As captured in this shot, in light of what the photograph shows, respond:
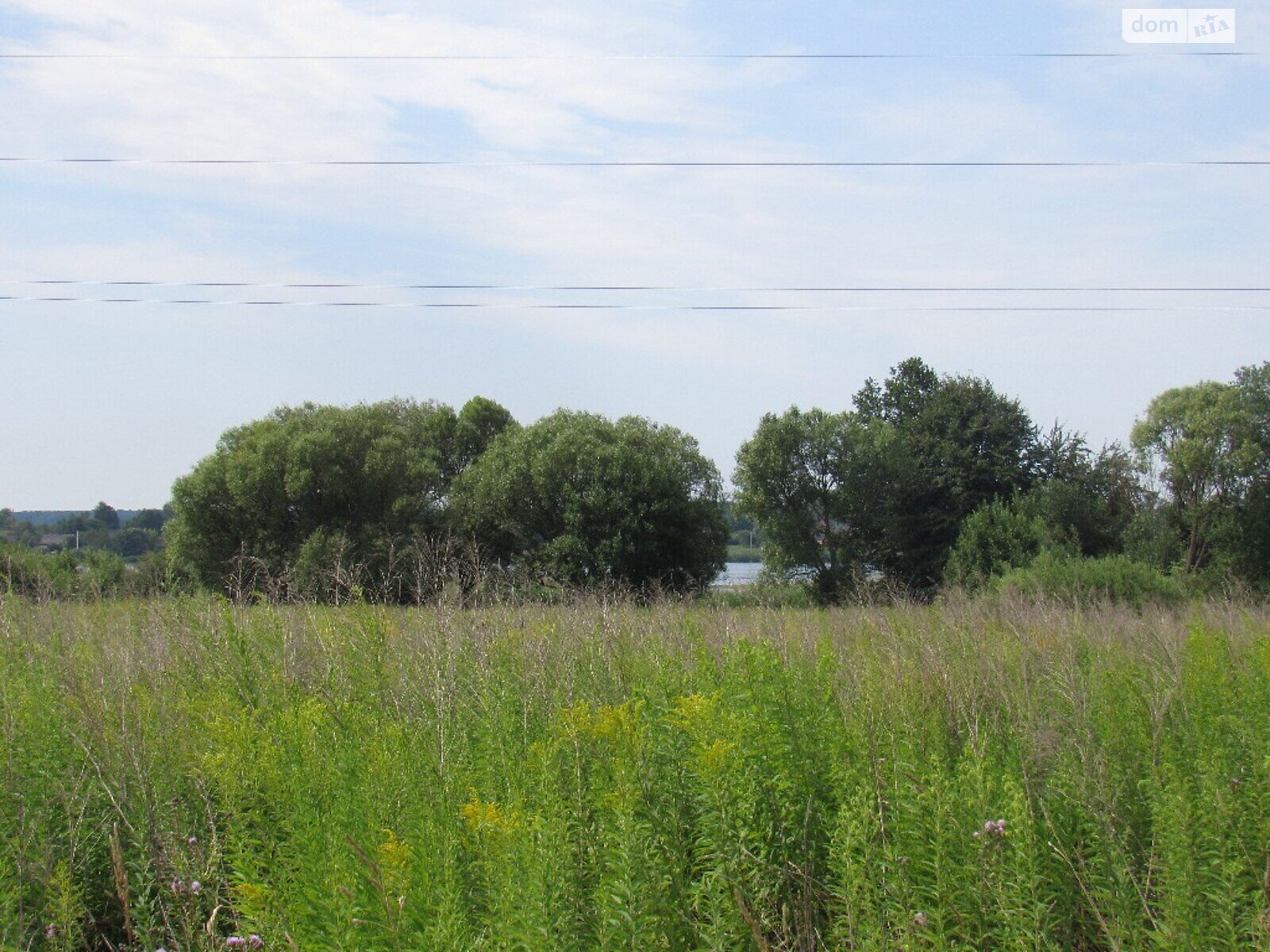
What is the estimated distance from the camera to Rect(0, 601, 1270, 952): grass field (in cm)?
303

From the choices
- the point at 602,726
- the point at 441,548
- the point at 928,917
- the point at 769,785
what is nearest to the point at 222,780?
the point at 602,726

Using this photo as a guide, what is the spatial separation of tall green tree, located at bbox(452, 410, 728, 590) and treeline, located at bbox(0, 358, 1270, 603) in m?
0.08

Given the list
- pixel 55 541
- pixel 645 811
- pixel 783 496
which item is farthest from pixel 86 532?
pixel 783 496

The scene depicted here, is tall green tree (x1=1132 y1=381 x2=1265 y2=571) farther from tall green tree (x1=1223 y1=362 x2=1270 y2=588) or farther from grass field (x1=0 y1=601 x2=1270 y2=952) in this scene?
grass field (x1=0 y1=601 x2=1270 y2=952)

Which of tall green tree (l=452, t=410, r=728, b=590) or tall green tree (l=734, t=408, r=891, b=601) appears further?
tall green tree (l=734, t=408, r=891, b=601)

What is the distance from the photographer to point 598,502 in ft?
139

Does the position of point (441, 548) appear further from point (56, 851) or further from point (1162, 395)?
point (1162, 395)

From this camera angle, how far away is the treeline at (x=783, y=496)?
42.7 meters

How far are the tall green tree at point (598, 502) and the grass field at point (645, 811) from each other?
3539 centimetres

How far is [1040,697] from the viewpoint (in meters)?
5.59

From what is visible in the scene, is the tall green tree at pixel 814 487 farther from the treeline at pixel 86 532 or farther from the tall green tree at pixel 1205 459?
the treeline at pixel 86 532

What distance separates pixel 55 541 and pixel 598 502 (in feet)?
70.4

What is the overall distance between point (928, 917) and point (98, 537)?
1139 inches

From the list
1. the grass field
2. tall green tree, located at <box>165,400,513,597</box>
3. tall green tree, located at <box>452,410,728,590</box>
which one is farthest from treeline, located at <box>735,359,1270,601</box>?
the grass field
